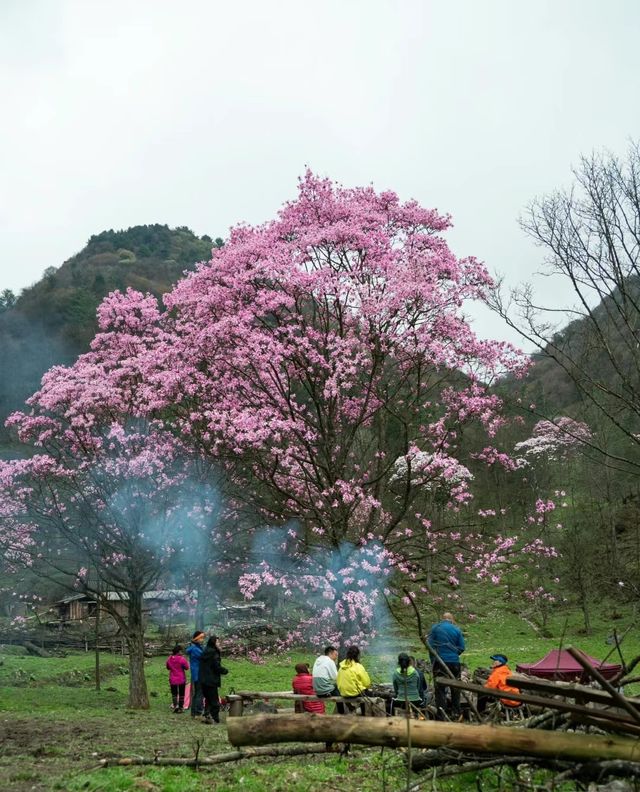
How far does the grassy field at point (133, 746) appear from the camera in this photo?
6.76 metres

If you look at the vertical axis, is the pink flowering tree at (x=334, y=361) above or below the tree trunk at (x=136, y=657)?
above

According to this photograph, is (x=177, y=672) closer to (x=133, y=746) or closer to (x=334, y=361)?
(x=133, y=746)

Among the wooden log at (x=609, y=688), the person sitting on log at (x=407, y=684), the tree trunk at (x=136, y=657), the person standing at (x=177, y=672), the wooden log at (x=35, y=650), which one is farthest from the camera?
the wooden log at (x=35, y=650)

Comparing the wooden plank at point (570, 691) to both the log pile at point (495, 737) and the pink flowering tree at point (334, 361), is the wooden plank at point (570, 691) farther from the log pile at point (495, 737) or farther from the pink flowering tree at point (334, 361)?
the pink flowering tree at point (334, 361)

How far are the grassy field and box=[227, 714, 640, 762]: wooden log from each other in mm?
513

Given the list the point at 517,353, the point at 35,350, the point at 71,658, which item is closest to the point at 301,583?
the point at 517,353

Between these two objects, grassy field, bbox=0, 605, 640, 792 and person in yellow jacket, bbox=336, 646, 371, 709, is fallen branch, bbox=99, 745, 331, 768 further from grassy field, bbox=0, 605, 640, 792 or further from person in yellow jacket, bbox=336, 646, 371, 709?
person in yellow jacket, bbox=336, 646, 371, 709

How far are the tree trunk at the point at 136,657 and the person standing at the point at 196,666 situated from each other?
269cm

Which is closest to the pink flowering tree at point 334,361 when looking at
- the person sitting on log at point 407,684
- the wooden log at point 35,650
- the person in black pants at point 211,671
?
the person in black pants at point 211,671

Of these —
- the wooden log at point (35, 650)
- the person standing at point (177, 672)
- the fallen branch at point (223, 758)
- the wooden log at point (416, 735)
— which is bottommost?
the wooden log at point (35, 650)

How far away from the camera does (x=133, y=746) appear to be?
31.0 feet

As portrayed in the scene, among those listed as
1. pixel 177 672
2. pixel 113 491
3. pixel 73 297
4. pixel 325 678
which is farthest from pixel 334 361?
pixel 73 297

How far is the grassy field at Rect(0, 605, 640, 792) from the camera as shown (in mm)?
6758

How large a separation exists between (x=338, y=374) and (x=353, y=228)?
2970 millimetres
